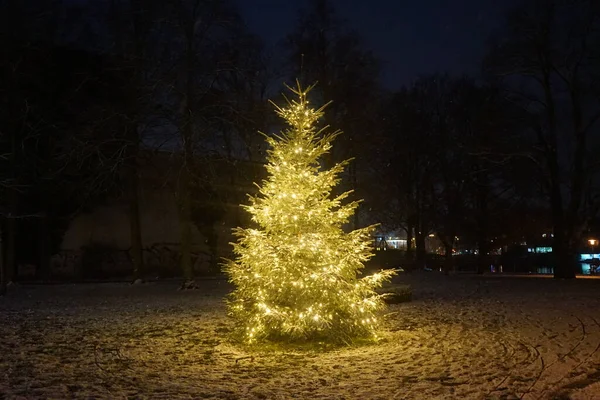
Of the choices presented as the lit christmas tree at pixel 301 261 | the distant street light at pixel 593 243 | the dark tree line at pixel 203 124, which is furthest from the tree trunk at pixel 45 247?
Answer: the distant street light at pixel 593 243

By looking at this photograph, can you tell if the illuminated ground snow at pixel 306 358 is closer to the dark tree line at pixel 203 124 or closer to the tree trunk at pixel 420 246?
the dark tree line at pixel 203 124

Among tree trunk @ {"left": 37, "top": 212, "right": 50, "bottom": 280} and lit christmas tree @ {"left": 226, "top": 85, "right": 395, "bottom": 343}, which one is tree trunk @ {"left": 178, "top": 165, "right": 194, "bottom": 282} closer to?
tree trunk @ {"left": 37, "top": 212, "right": 50, "bottom": 280}

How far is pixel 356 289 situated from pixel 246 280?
1.91 m

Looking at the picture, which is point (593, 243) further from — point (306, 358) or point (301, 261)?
point (306, 358)

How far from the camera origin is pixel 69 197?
28.0 metres

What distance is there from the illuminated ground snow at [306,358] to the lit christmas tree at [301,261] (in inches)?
22.3

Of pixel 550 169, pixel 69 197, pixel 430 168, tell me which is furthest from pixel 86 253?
pixel 550 169

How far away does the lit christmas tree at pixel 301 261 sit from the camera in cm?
1069

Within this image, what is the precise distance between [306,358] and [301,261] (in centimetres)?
170

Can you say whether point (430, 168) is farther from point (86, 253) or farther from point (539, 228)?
point (86, 253)

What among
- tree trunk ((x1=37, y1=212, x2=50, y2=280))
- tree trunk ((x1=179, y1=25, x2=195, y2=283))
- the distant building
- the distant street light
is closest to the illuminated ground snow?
tree trunk ((x1=179, y1=25, x2=195, y2=283))

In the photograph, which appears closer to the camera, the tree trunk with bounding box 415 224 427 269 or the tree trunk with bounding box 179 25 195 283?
the tree trunk with bounding box 179 25 195 283

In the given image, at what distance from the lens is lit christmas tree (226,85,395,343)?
1069cm

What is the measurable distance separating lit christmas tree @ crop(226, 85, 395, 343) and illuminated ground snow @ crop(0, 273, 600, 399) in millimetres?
567
